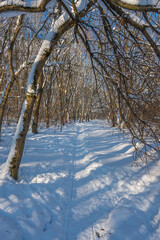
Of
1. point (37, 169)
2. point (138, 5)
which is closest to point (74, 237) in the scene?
point (37, 169)

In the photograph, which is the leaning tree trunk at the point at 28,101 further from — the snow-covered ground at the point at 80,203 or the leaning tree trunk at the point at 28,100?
the snow-covered ground at the point at 80,203

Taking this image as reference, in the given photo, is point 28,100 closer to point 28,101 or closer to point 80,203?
point 28,101

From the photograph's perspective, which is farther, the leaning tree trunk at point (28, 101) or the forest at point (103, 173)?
the leaning tree trunk at point (28, 101)

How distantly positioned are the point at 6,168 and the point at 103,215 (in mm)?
2036

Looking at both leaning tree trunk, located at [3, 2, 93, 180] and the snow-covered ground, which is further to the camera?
leaning tree trunk, located at [3, 2, 93, 180]

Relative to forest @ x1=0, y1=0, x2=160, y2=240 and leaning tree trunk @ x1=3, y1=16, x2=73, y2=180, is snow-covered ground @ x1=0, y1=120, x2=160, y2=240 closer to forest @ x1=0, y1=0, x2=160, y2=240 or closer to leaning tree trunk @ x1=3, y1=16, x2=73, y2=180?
forest @ x1=0, y1=0, x2=160, y2=240

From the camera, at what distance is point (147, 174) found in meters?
3.38

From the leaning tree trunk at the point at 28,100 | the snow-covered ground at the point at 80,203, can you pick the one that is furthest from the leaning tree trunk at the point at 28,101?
the snow-covered ground at the point at 80,203

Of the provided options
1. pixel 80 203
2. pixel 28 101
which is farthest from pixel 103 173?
pixel 28 101

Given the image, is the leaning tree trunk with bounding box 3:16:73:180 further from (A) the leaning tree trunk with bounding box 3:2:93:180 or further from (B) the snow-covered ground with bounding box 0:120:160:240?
(B) the snow-covered ground with bounding box 0:120:160:240

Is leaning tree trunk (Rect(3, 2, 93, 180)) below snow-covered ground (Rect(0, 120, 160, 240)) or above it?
above

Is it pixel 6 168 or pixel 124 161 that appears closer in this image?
pixel 6 168

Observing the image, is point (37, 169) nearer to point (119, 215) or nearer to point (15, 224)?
point (15, 224)

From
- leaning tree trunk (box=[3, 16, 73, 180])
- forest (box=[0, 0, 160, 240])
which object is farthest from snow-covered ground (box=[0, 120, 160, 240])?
leaning tree trunk (box=[3, 16, 73, 180])
